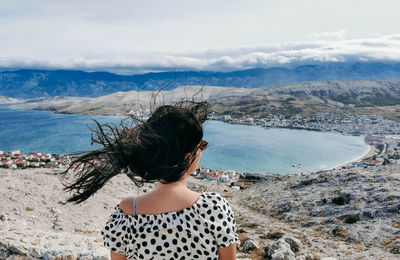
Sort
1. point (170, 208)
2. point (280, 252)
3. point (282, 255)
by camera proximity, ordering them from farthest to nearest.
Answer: point (280, 252) → point (282, 255) → point (170, 208)

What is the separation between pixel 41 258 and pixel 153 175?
4607 millimetres

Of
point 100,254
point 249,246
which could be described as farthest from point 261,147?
point 100,254

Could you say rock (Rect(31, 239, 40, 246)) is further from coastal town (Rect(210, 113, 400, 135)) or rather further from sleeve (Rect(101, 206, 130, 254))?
coastal town (Rect(210, 113, 400, 135))

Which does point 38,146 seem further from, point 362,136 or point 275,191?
point 362,136

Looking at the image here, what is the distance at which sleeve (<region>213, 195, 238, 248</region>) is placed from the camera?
161 centimetres

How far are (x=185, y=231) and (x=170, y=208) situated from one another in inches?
6.6

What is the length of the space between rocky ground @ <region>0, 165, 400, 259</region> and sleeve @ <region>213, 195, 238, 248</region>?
3956 millimetres

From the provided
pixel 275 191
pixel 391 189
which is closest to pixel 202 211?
pixel 391 189

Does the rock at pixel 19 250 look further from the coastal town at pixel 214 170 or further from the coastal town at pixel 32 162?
the coastal town at pixel 32 162

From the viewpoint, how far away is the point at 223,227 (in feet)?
5.29

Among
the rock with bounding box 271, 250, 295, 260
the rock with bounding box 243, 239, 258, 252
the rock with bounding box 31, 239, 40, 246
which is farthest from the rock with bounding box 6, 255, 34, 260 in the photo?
the rock with bounding box 243, 239, 258, 252

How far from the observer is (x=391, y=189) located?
741 inches

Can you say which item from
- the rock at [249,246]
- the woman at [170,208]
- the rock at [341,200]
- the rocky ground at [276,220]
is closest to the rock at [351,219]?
the rocky ground at [276,220]

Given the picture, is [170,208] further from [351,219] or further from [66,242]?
[351,219]
